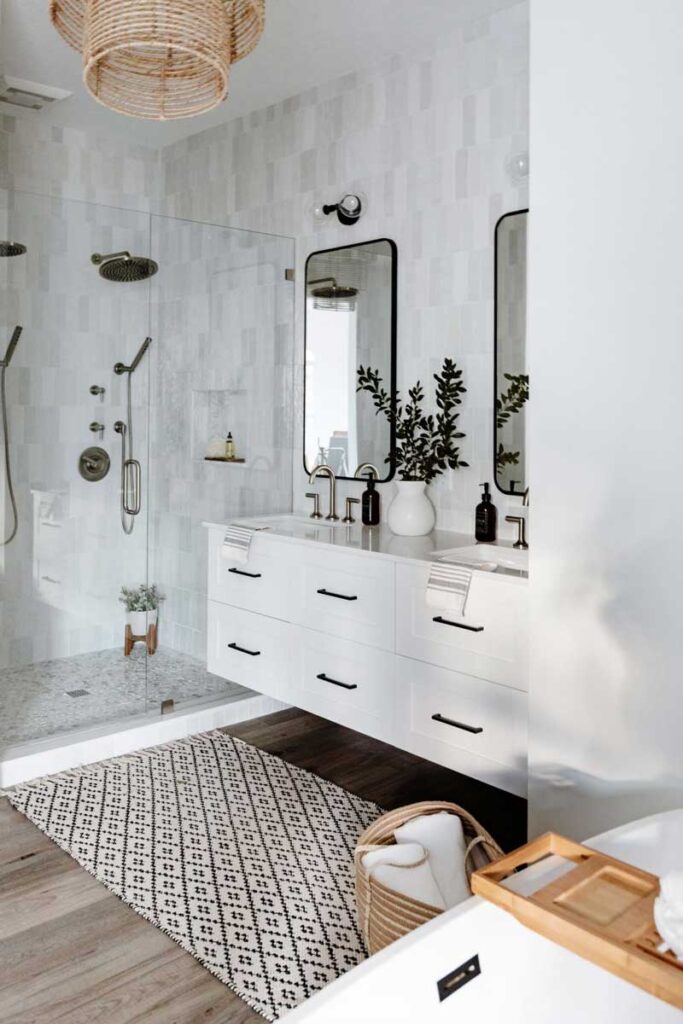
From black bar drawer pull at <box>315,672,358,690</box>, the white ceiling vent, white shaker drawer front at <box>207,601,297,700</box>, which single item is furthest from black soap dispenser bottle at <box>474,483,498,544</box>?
the white ceiling vent

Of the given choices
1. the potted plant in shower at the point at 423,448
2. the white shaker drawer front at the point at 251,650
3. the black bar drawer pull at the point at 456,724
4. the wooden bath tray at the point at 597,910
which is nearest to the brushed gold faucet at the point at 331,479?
the potted plant in shower at the point at 423,448

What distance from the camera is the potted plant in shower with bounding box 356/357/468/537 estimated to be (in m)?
3.17

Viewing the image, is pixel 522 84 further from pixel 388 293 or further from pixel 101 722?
pixel 101 722

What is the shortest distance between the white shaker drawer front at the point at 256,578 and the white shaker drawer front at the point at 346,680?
20cm

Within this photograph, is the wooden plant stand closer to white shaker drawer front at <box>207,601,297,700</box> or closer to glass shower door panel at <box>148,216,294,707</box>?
glass shower door panel at <box>148,216,294,707</box>

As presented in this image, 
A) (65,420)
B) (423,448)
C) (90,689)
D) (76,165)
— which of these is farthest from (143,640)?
(76,165)

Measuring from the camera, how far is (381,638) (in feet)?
9.12

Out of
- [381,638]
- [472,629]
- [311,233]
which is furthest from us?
[311,233]

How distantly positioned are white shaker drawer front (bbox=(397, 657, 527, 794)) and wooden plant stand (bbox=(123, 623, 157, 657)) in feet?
4.27

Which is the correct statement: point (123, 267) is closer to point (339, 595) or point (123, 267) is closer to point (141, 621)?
point (141, 621)

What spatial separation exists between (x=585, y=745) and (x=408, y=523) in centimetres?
132

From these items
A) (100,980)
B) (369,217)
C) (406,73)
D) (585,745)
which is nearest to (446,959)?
(585,745)

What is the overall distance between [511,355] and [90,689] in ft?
6.98

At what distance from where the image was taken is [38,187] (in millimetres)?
4391
